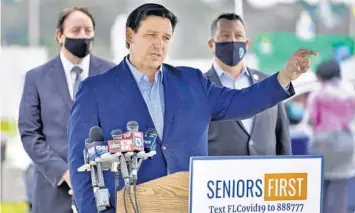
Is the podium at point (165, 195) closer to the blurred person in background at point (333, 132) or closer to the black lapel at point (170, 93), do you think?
the black lapel at point (170, 93)

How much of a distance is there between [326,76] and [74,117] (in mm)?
4332

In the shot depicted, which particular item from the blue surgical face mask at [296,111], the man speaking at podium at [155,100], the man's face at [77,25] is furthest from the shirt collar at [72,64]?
the blue surgical face mask at [296,111]

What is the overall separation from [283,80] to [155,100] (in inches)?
22.1

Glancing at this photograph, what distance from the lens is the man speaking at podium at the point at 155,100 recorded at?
11.9 feet

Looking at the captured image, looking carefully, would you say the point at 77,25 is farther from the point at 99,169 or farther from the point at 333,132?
the point at 333,132

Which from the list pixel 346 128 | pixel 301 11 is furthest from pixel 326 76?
pixel 301 11

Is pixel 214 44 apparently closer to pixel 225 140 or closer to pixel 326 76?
pixel 225 140

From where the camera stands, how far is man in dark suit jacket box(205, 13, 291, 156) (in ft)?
16.0

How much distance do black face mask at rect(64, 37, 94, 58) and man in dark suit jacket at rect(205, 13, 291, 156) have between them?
2.41 feet

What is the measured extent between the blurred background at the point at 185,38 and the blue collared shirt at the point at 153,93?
374cm

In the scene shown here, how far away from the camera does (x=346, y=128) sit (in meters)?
7.64

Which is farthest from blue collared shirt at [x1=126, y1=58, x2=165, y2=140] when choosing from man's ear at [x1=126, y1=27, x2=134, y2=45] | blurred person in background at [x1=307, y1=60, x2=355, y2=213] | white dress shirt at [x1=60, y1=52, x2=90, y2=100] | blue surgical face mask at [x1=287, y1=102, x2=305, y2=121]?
blue surgical face mask at [x1=287, y1=102, x2=305, y2=121]

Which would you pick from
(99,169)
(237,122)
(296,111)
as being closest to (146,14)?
(99,169)

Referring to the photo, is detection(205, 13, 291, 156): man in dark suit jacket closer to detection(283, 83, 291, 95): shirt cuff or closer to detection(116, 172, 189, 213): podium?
detection(283, 83, 291, 95): shirt cuff
